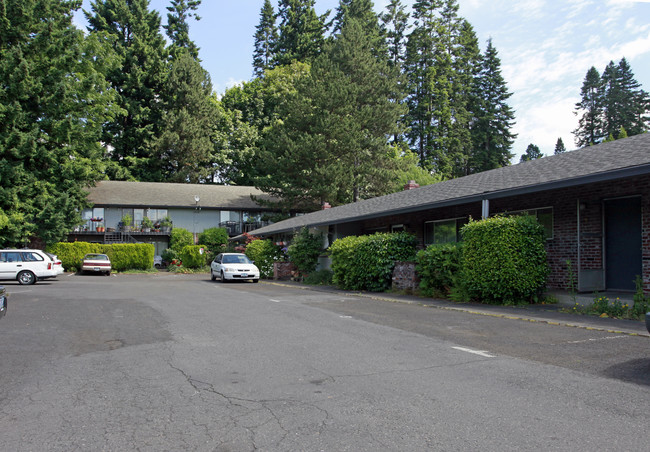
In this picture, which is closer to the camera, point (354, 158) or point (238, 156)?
point (354, 158)

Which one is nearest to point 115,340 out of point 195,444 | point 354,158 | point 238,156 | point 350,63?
point 195,444

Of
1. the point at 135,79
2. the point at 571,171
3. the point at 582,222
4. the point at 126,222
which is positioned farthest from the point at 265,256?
the point at 135,79

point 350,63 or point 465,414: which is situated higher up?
point 350,63

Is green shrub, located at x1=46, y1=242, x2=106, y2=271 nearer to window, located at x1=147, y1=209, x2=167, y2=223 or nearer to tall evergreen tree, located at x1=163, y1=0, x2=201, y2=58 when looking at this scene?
window, located at x1=147, y1=209, x2=167, y2=223

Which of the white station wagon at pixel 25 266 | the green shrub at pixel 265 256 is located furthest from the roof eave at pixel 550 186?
the white station wagon at pixel 25 266

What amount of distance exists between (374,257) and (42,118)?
2972cm

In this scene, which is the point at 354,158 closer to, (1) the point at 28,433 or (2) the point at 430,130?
(2) the point at 430,130

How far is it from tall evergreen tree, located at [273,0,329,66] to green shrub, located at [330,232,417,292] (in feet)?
156

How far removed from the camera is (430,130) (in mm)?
56562

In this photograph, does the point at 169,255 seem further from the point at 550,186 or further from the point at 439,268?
the point at 550,186

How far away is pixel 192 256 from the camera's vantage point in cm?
3938

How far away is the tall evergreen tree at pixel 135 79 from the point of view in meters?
53.5

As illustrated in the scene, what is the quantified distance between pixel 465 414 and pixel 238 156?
53749mm

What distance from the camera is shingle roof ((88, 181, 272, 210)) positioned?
44531mm
